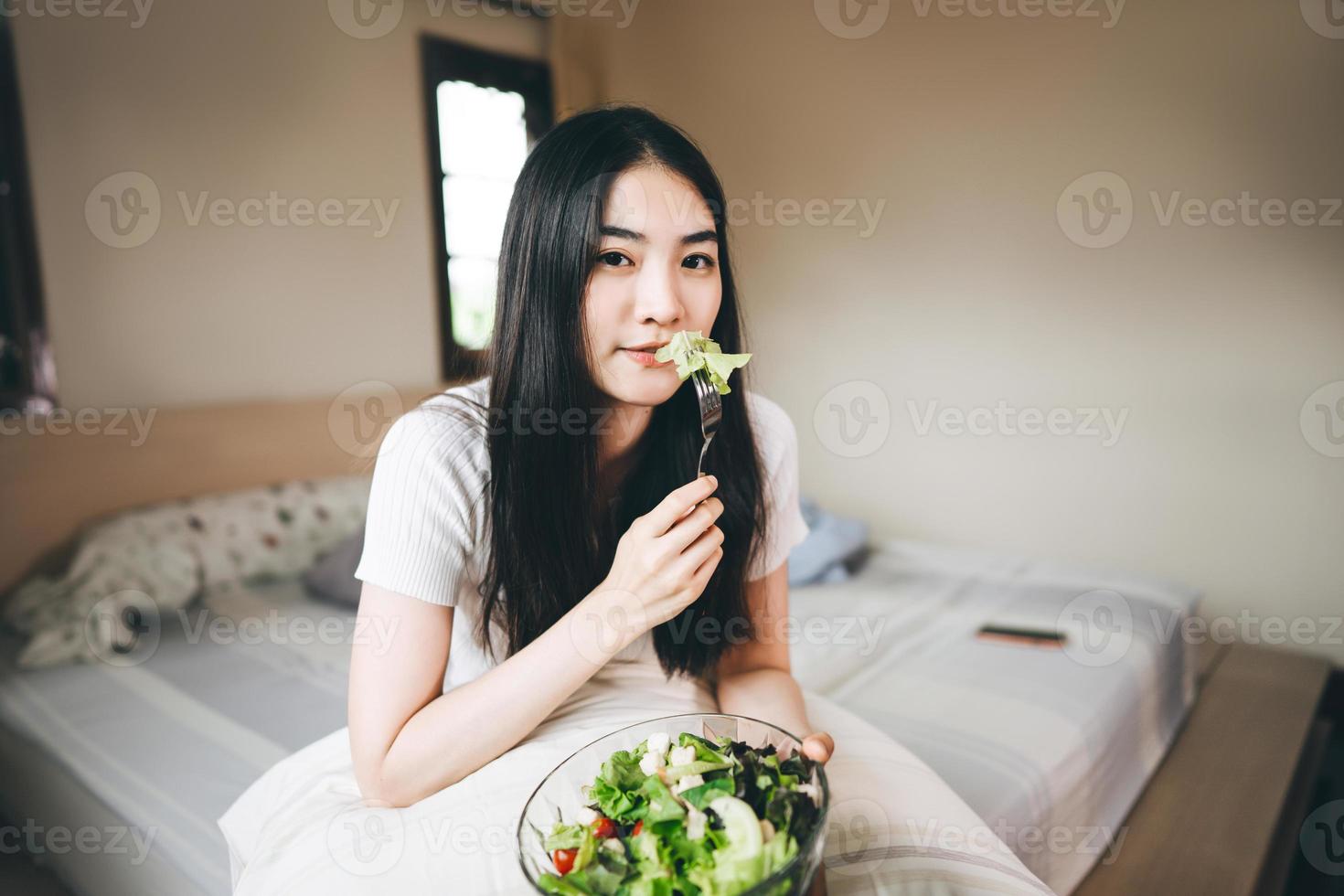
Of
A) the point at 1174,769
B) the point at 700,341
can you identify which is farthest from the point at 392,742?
the point at 1174,769

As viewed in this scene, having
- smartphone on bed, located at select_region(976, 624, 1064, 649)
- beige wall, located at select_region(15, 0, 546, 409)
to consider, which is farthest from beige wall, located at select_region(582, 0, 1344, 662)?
beige wall, located at select_region(15, 0, 546, 409)

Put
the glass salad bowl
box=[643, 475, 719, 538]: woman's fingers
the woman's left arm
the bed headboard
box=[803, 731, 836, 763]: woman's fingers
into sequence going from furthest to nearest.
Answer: the bed headboard → the woman's left arm → box=[643, 475, 719, 538]: woman's fingers → box=[803, 731, 836, 763]: woman's fingers → the glass salad bowl

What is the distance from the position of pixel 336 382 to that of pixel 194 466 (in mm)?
669

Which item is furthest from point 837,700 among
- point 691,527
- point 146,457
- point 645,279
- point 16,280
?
point 16,280

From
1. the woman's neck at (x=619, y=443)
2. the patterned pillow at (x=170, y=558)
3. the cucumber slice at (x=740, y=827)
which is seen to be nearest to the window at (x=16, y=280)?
the patterned pillow at (x=170, y=558)

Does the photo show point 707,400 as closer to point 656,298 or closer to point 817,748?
point 656,298

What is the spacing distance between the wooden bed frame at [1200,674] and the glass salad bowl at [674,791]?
938mm

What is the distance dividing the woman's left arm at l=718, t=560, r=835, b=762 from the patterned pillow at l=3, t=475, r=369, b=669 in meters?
1.62

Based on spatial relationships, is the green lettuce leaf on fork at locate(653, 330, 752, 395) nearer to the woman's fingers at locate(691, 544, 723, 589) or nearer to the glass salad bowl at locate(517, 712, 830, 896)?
the woman's fingers at locate(691, 544, 723, 589)

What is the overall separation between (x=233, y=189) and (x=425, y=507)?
2434 millimetres

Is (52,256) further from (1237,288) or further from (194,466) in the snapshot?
(1237,288)

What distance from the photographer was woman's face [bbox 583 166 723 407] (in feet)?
3.33

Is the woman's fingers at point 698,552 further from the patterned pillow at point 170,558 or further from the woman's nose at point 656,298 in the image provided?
the patterned pillow at point 170,558

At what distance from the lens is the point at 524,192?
1.06 meters
